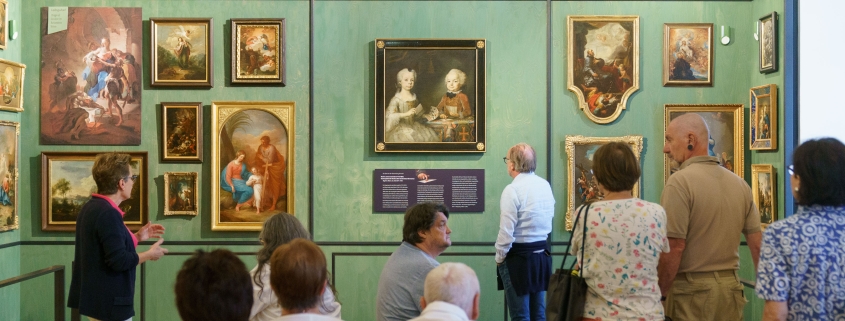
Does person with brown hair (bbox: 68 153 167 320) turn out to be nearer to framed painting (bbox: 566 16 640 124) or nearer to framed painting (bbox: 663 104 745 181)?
framed painting (bbox: 566 16 640 124)

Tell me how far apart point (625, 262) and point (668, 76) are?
4.89 m

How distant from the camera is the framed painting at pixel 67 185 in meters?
8.33

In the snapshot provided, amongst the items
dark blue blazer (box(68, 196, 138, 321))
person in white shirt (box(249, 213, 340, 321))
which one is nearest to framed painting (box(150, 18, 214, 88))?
dark blue blazer (box(68, 196, 138, 321))

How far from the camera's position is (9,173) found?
26.0 ft

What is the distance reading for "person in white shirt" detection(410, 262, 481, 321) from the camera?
10.8 ft

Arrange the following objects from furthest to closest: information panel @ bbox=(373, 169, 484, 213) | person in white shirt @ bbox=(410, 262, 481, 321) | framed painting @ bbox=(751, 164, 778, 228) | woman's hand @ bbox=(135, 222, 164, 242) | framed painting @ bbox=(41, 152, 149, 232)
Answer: information panel @ bbox=(373, 169, 484, 213)
framed painting @ bbox=(41, 152, 149, 232)
framed painting @ bbox=(751, 164, 778, 228)
woman's hand @ bbox=(135, 222, 164, 242)
person in white shirt @ bbox=(410, 262, 481, 321)

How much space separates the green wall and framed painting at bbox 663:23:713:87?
0.09 metres

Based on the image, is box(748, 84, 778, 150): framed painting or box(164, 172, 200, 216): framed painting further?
box(164, 172, 200, 216): framed painting

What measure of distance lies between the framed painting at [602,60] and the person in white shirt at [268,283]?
184 inches

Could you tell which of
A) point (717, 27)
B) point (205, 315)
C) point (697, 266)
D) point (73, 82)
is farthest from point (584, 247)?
point (73, 82)

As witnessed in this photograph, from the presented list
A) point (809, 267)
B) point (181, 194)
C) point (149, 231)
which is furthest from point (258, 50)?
point (809, 267)

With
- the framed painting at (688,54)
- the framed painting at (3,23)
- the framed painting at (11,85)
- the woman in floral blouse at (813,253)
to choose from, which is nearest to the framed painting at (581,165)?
the framed painting at (688,54)

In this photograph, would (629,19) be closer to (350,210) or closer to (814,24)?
(814,24)

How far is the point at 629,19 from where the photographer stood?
8.44 metres
